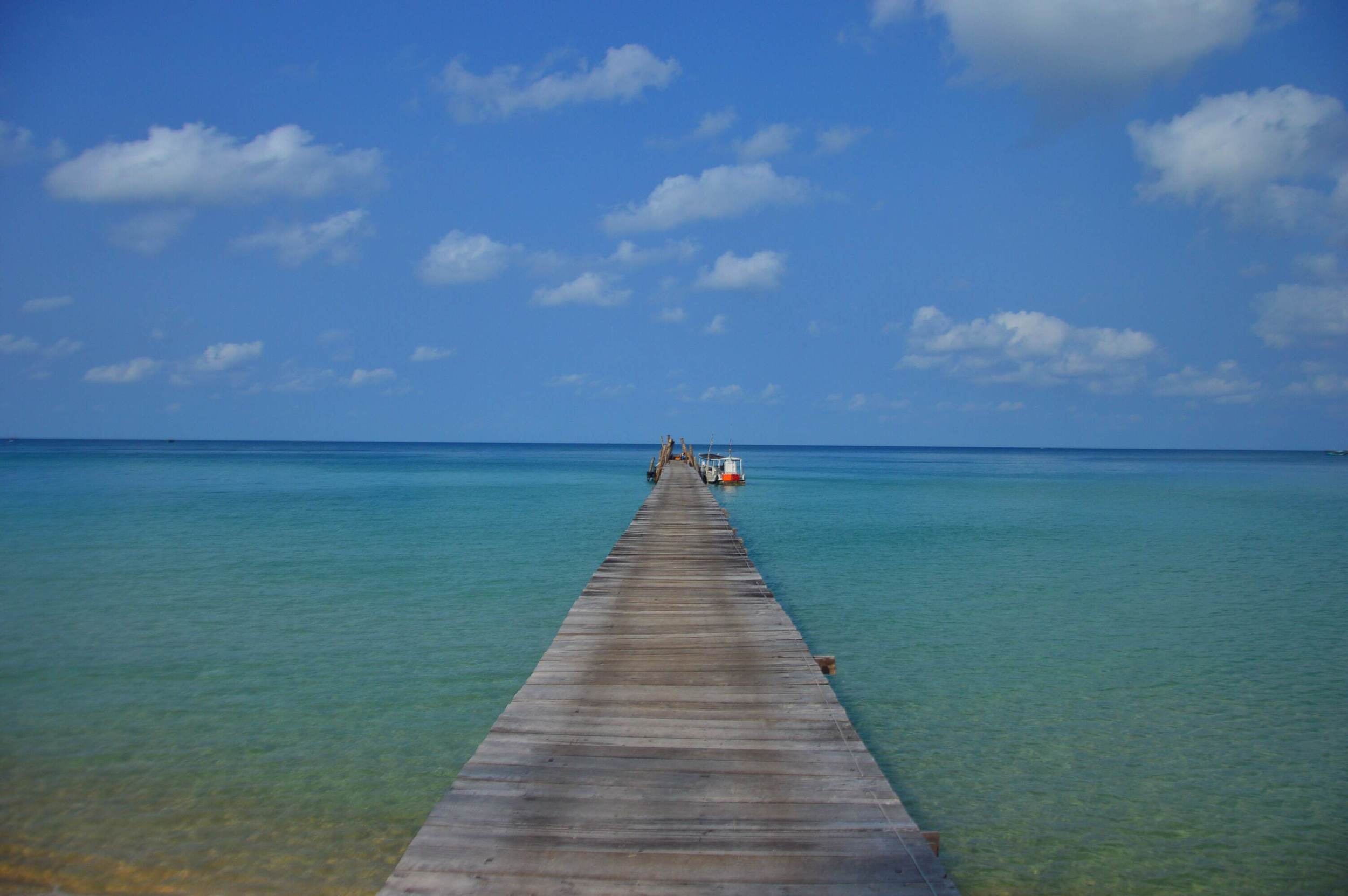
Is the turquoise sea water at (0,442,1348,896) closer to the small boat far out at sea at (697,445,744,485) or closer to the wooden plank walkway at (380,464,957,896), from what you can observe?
the wooden plank walkway at (380,464,957,896)

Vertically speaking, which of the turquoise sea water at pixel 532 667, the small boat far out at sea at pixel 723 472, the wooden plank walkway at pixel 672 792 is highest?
the small boat far out at sea at pixel 723 472

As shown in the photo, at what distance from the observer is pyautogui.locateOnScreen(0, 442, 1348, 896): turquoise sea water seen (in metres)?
5.39

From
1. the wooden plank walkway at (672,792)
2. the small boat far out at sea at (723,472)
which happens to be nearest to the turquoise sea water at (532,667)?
the wooden plank walkway at (672,792)

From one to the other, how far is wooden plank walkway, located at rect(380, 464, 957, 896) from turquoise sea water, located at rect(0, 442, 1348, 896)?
1.18 m

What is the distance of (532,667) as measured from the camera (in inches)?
372

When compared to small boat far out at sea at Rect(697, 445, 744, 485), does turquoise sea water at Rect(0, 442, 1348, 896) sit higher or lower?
lower

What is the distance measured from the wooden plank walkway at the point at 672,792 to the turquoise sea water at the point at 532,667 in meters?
1.18

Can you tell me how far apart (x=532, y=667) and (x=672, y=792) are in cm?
530

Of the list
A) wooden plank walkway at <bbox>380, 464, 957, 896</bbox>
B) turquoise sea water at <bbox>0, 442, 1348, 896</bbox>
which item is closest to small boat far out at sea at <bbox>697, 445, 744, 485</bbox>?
turquoise sea water at <bbox>0, 442, 1348, 896</bbox>

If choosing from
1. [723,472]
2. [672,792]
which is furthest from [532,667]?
[723,472]

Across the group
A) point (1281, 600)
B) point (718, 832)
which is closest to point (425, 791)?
point (718, 832)

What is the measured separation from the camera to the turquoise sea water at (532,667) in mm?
5387

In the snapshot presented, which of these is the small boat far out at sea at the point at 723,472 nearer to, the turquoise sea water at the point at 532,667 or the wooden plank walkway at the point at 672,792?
the turquoise sea water at the point at 532,667

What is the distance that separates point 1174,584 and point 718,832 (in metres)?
14.3
